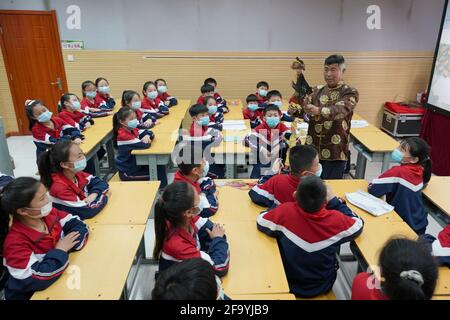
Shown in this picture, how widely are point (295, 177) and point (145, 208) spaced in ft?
3.42

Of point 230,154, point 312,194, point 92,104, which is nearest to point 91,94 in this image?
point 92,104

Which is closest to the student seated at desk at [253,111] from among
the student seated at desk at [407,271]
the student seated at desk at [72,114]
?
Result: the student seated at desk at [72,114]

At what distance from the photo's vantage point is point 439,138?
4.64 metres

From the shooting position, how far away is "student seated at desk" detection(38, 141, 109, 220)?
2197 millimetres

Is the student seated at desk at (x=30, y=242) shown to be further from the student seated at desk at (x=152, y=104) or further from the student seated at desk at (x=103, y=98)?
the student seated at desk at (x=103, y=98)

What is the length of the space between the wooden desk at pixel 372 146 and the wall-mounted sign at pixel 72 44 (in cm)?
474

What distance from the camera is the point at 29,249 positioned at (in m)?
1.65

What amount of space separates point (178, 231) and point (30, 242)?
753 mm

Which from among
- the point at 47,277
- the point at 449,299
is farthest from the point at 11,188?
the point at 449,299

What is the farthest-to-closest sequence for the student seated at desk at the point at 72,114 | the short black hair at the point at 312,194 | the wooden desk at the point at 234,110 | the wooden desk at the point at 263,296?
the wooden desk at the point at 234,110 < the student seated at desk at the point at 72,114 < the short black hair at the point at 312,194 < the wooden desk at the point at 263,296

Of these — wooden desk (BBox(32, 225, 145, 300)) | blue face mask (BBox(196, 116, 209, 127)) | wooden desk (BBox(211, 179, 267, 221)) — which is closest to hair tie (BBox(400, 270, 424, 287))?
wooden desk (BBox(211, 179, 267, 221))

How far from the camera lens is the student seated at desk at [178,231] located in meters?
1.62

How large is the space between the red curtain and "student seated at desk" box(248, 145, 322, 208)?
3236mm

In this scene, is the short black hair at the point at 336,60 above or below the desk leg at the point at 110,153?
above
